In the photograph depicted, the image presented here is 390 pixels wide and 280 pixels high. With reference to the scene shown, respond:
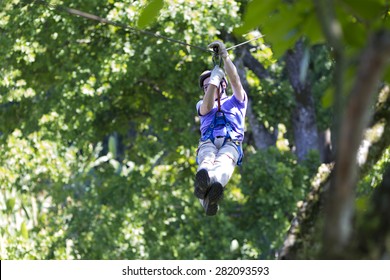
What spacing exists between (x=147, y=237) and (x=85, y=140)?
7.05ft

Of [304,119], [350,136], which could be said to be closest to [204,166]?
[350,136]

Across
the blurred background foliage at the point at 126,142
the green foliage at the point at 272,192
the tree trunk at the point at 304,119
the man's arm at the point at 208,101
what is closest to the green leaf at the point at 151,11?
the man's arm at the point at 208,101

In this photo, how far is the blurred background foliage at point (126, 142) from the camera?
1373 cm

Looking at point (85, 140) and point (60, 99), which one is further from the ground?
point (60, 99)

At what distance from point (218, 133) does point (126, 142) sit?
429 inches

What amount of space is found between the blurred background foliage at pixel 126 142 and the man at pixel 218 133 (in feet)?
19.5

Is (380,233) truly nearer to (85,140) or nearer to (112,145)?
(85,140)

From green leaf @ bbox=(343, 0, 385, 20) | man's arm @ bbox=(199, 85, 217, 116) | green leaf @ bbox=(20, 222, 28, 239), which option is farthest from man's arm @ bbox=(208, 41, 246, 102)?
green leaf @ bbox=(20, 222, 28, 239)

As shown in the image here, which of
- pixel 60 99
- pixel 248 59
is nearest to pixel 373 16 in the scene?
pixel 60 99

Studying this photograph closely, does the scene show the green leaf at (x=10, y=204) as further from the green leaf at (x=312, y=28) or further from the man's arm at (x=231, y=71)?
the green leaf at (x=312, y=28)

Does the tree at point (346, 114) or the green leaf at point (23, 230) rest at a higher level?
the tree at point (346, 114)

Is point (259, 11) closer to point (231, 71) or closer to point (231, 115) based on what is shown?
point (231, 71)

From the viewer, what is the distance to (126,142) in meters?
17.6

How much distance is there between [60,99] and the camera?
14.3 metres
